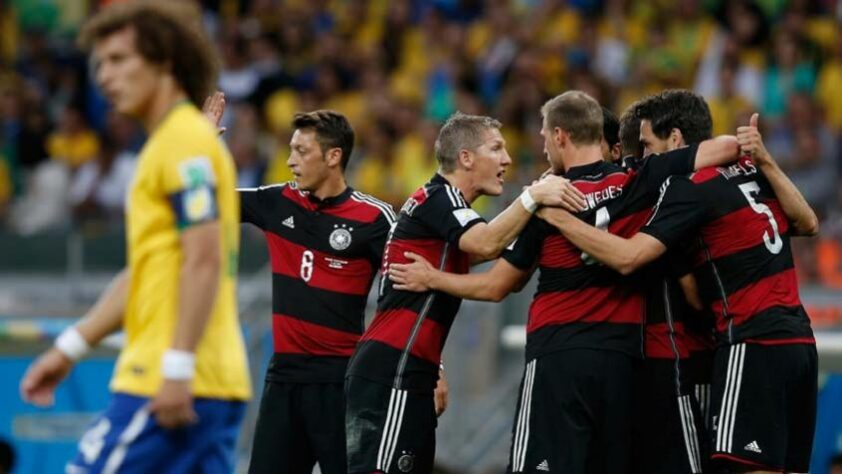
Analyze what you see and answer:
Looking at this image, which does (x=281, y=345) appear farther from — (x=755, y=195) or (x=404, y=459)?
(x=755, y=195)

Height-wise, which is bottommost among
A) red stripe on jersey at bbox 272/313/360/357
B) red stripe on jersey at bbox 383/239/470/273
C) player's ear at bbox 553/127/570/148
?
red stripe on jersey at bbox 272/313/360/357

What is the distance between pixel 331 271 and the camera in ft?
27.6

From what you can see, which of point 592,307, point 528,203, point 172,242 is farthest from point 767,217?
point 172,242

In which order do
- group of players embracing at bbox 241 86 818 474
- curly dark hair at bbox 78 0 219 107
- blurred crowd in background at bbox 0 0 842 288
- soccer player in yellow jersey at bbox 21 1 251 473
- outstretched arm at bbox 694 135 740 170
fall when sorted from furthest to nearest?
blurred crowd in background at bbox 0 0 842 288 → outstretched arm at bbox 694 135 740 170 → group of players embracing at bbox 241 86 818 474 → curly dark hair at bbox 78 0 219 107 → soccer player in yellow jersey at bbox 21 1 251 473

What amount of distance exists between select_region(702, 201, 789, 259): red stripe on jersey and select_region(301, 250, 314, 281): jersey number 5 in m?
2.13

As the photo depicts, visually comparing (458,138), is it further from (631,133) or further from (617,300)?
(617,300)

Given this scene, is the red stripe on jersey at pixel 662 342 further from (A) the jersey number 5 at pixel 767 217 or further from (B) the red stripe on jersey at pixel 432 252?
(B) the red stripe on jersey at pixel 432 252

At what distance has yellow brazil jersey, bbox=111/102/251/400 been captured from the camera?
5.35 metres

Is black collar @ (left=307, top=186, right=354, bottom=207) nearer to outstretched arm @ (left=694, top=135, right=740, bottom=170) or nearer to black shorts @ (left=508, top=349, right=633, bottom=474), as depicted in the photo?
black shorts @ (left=508, top=349, right=633, bottom=474)

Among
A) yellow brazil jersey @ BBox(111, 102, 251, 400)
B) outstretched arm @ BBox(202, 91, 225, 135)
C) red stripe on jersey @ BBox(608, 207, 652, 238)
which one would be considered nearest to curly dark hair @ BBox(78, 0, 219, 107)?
yellow brazil jersey @ BBox(111, 102, 251, 400)

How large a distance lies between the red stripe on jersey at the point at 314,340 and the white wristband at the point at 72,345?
2668mm

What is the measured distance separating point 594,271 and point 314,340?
1.65 meters

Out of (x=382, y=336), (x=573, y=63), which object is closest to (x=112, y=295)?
(x=382, y=336)

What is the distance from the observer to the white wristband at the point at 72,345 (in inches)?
225
